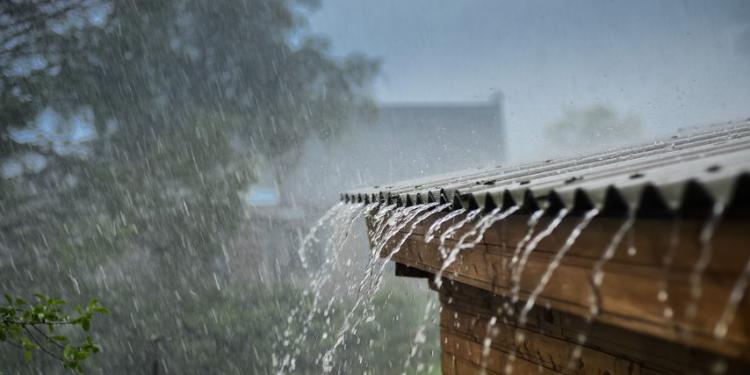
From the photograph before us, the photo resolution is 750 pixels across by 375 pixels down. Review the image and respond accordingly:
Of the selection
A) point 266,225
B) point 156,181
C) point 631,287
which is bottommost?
point 266,225

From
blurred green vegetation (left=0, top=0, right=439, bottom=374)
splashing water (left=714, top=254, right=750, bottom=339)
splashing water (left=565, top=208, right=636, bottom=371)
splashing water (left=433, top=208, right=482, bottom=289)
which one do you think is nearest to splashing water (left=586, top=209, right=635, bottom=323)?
splashing water (left=565, top=208, right=636, bottom=371)

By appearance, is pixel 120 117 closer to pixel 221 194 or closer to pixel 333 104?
pixel 221 194

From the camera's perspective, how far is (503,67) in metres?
60.1

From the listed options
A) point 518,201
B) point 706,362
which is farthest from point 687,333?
point 518,201

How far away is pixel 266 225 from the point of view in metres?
18.1

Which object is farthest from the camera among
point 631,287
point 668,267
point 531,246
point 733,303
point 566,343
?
point 566,343

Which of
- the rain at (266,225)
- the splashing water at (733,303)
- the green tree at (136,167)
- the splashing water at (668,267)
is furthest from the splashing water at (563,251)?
the green tree at (136,167)

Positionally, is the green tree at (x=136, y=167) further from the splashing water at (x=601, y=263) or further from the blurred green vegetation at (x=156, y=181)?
the splashing water at (x=601, y=263)

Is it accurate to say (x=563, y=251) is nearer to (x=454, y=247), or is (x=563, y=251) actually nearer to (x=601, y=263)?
(x=601, y=263)

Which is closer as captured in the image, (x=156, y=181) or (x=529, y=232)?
(x=529, y=232)

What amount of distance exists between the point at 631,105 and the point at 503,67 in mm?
13386

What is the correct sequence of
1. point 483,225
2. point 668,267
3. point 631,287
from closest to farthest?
1. point 668,267
2. point 631,287
3. point 483,225

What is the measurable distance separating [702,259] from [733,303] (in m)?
0.09

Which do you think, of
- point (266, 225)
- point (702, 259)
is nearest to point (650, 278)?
point (702, 259)
